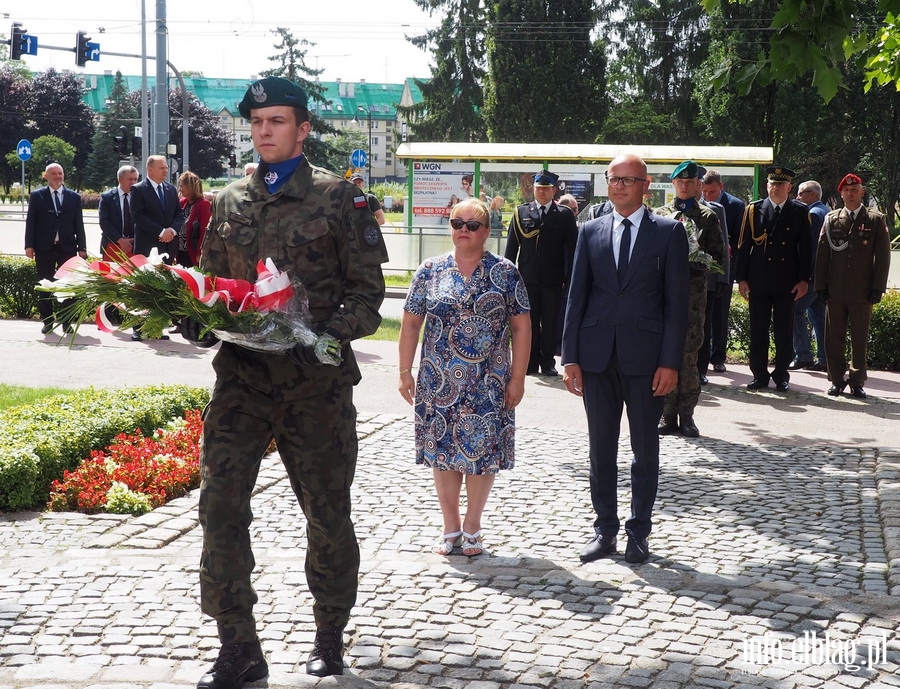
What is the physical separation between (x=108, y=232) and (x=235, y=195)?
10.7m

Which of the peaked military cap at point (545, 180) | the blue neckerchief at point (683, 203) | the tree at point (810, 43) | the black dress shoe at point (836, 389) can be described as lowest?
the black dress shoe at point (836, 389)

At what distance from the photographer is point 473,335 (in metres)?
6.00

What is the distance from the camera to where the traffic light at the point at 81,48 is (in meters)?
35.2

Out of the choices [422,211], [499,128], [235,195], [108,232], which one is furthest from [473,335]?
[499,128]

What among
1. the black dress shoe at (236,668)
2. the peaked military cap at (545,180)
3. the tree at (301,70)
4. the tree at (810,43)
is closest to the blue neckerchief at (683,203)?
the tree at (810,43)

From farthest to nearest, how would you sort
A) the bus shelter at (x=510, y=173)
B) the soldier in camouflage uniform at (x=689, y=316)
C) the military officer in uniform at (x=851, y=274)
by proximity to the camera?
the bus shelter at (x=510, y=173) < the military officer in uniform at (x=851, y=274) < the soldier in camouflage uniform at (x=689, y=316)

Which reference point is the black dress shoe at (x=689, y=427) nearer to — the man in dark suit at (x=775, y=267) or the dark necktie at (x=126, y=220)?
the man in dark suit at (x=775, y=267)

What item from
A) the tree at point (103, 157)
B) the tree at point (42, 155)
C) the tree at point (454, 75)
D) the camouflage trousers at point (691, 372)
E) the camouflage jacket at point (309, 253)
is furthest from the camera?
the tree at point (103, 157)

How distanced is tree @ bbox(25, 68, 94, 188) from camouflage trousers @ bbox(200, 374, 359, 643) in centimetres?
7842

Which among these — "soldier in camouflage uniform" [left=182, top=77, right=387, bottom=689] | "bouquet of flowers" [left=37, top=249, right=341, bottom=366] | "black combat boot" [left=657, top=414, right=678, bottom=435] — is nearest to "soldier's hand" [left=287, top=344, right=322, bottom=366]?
"bouquet of flowers" [left=37, top=249, right=341, bottom=366]

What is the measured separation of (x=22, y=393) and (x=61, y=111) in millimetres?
75081

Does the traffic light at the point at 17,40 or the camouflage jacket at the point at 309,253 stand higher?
the traffic light at the point at 17,40

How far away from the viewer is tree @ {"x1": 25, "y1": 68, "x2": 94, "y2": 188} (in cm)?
7900

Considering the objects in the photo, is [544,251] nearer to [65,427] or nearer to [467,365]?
[65,427]
